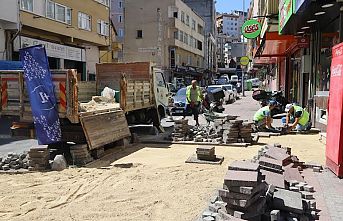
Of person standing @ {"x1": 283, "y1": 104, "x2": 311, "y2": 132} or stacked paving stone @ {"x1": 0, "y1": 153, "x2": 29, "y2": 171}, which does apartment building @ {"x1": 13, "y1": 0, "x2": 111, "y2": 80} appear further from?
person standing @ {"x1": 283, "y1": 104, "x2": 311, "y2": 132}

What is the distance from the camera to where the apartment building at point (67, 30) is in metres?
22.6

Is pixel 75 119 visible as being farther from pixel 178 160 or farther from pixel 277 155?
pixel 277 155

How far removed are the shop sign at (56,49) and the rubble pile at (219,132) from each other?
13.3m

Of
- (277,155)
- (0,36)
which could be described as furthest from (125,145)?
(0,36)

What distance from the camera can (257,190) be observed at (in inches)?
194

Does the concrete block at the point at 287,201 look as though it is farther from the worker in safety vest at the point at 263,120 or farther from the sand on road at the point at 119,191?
the worker in safety vest at the point at 263,120

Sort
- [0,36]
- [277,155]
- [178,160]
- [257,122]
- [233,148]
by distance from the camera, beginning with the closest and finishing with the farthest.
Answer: [277,155], [178,160], [233,148], [257,122], [0,36]

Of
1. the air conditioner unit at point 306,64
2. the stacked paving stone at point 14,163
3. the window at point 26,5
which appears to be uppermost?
the window at point 26,5

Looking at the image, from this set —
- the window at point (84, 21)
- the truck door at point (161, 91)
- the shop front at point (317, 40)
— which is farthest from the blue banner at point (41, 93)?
the window at point (84, 21)

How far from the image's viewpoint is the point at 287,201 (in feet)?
16.4

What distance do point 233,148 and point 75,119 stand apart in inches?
180

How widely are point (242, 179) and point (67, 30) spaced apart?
2397 cm

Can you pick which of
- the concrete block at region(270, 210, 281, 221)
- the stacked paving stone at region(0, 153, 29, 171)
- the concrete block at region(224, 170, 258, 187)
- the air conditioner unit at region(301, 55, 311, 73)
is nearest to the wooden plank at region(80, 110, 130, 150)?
the stacked paving stone at region(0, 153, 29, 171)

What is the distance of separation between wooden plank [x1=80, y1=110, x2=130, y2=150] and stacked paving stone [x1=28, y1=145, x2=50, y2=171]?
1.10m
